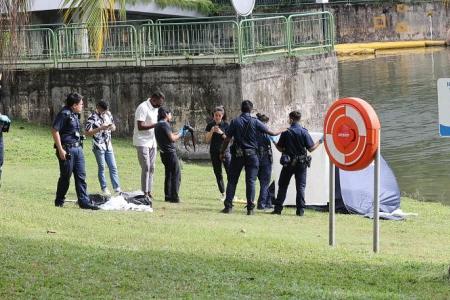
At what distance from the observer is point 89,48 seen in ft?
80.4

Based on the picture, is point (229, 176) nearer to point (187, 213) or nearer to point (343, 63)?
point (187, 213)

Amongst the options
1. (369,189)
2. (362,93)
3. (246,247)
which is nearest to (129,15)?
(362,93)

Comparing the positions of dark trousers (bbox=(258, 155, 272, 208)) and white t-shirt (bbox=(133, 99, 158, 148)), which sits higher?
white t-shirt (bbox=(133, 99, 158, 148))

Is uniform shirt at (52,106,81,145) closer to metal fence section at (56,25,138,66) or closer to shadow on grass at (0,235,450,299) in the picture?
shadow on grass at (0,235,450,299)

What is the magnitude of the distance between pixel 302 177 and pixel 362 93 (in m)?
24.9

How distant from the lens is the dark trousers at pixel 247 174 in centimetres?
1532

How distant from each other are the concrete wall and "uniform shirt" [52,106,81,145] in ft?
31.7

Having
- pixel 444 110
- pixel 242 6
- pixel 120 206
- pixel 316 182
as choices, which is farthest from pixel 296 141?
pixel 242 6

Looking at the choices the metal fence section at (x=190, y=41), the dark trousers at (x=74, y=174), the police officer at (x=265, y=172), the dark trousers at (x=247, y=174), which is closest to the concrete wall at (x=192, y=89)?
the metal fence section at (x=190, y=41)

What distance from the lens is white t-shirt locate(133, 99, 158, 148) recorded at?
52.2ft

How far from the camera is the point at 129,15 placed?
136ft

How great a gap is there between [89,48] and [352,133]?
44.9ft

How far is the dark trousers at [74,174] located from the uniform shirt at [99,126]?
1777 millimetres

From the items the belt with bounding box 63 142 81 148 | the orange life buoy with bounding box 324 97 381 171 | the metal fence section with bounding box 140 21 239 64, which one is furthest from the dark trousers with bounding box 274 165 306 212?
the metal fence section with bounding box 140 21 239 64
